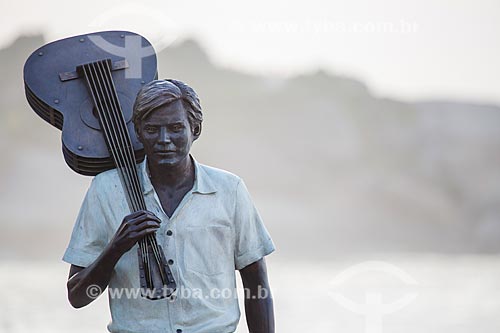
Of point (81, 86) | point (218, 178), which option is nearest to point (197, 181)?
point (218, 178)

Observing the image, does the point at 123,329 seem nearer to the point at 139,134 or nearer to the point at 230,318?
the point at 230,318

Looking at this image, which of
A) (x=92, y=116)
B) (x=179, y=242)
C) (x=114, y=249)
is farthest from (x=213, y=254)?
(x=92, y=116)

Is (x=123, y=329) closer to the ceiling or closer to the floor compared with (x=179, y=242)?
closer to the floor

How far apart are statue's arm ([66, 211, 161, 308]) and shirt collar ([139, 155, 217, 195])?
0.19 meters

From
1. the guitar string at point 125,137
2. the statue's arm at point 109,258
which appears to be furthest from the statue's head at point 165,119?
the statue's arm at point 109,258

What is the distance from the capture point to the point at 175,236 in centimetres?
352

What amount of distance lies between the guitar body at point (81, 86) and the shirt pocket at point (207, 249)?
0.39m

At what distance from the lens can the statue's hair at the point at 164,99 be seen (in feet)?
11.3

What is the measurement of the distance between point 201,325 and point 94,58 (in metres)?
1.07

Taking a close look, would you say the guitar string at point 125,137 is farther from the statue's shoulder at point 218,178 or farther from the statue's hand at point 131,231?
the statue's shoulder at point 218,178

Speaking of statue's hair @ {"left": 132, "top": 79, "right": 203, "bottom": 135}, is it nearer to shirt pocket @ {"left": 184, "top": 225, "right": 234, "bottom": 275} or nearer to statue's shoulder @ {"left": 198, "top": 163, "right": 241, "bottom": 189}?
statue's shoulder @ {"left": 198, "top": 163, "right": 241, "bottom": 189}

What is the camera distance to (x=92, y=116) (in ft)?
12.3

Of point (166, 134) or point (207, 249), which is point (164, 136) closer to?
point (166, 134)

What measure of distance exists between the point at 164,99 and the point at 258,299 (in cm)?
75
